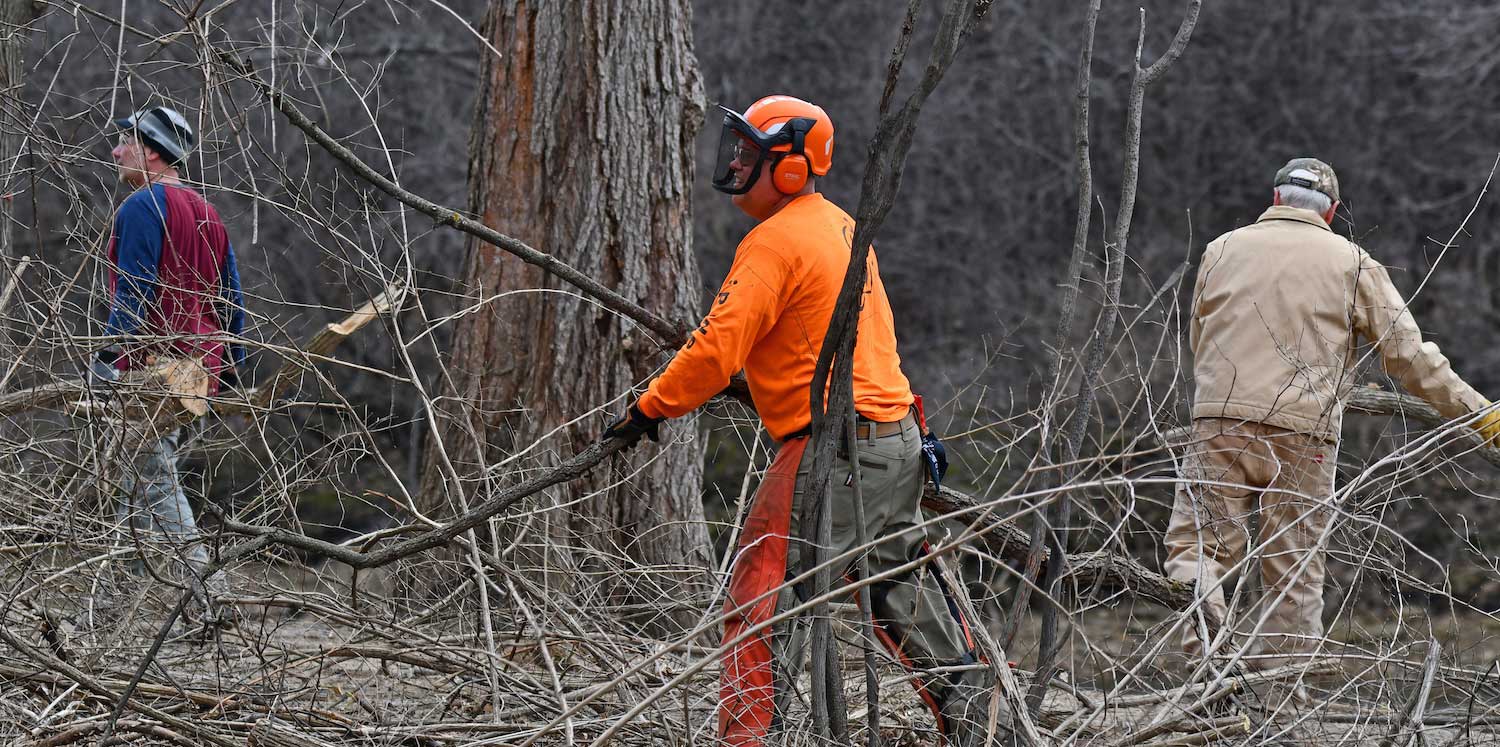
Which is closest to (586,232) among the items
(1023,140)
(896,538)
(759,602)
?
(896,538)

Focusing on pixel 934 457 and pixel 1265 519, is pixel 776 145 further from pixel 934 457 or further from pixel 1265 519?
pixel 1265 519

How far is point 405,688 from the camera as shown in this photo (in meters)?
4.45

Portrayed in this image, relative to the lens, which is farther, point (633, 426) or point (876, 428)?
point (876, 428)

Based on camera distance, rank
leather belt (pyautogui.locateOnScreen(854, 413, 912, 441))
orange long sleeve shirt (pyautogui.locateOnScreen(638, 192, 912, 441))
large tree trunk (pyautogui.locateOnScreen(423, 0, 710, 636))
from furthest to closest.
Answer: large tree trunk (pyautogui.locateOnScreen(423, 0, 710, 636)) → leather belt (pyautogui.locateOnScreen(854, 413, 912, 441)) → orange long sleeve shirt (pyautogui.locateOnScreen(638, 192, 912, 441))

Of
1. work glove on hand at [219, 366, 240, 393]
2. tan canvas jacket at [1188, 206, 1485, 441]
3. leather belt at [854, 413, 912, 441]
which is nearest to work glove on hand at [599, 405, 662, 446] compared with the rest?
leather belt at [854, 413, 912, 441]

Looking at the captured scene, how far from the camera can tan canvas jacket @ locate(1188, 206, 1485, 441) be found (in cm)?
462

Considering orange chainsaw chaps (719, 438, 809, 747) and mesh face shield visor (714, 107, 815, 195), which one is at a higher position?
mesh face shield visor (714, 107, 815, 195)

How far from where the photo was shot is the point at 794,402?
11.9ft

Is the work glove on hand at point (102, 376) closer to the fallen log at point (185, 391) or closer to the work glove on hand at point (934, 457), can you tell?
the fallen log at point (185, 391)

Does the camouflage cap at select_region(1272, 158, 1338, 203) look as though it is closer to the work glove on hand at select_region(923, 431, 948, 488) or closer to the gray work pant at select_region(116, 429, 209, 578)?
the work glove on hand at select_region(923, 431, 948, 488)

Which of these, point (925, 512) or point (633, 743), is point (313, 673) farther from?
point (925, 512)

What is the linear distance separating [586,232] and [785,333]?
1874mm

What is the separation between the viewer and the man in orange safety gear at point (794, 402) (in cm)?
343

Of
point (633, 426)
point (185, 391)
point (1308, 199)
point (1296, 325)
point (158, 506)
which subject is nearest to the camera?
point (633, 426)
